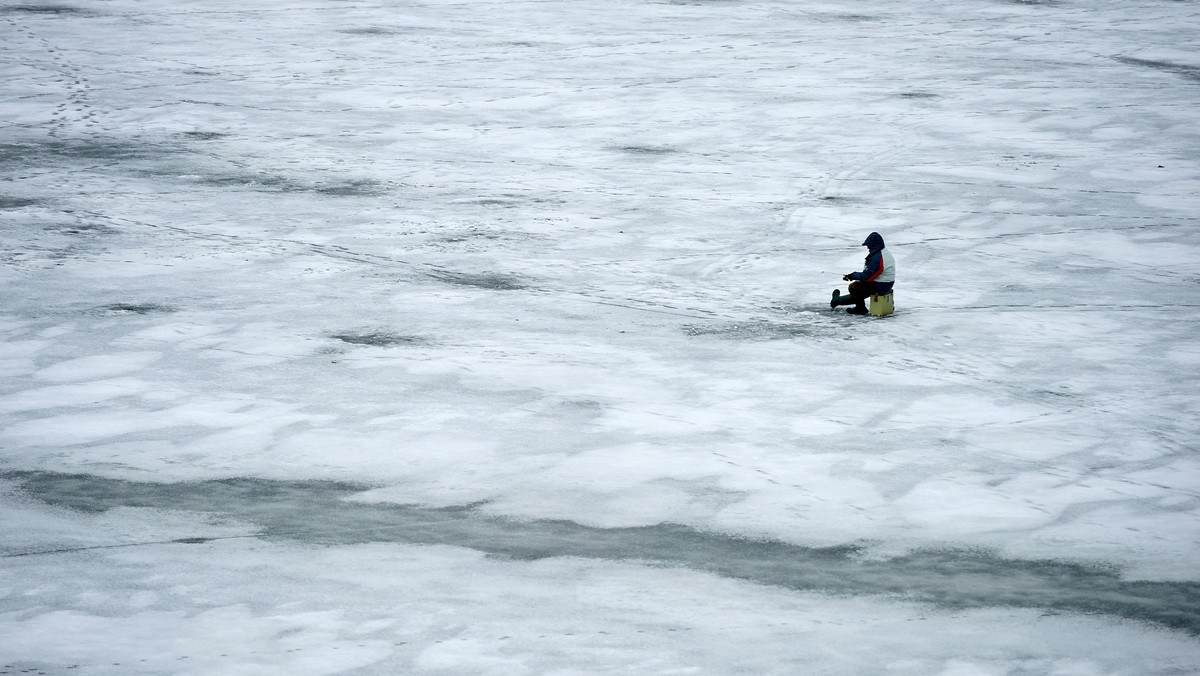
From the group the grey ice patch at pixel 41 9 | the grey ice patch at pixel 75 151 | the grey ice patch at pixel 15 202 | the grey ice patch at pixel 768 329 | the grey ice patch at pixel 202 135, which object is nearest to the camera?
the grey ice patch at pixel 768 329

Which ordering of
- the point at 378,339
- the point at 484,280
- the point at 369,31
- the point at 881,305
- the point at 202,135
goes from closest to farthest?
the point at 378,339, the point at 881,305, the point at 484,280, the point at 202,135, the point at 369,31

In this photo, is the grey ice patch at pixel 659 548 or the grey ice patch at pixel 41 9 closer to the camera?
the grey ice patch at pixel 659 548

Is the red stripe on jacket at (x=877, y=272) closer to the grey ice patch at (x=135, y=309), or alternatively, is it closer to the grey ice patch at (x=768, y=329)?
the grey ice patch at (x=768, y=329)

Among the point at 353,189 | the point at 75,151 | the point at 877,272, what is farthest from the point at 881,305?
the point at 75,151

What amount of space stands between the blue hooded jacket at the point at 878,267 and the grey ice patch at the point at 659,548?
4.76m

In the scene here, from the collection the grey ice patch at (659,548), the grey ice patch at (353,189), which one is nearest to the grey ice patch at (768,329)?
the grey ice patch at (659,548)

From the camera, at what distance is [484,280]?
13.5 m

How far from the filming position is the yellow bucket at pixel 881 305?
1236cm

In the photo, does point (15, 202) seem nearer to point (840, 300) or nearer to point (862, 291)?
point (840, 300)

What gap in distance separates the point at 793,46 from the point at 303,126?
36.2ft

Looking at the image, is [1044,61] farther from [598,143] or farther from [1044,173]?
[598,143]

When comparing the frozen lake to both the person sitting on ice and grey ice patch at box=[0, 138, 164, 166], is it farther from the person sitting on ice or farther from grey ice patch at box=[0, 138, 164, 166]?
the person sitting on ice

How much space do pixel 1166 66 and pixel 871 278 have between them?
50.8 feet

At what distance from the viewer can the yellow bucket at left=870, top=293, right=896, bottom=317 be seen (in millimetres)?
12359
